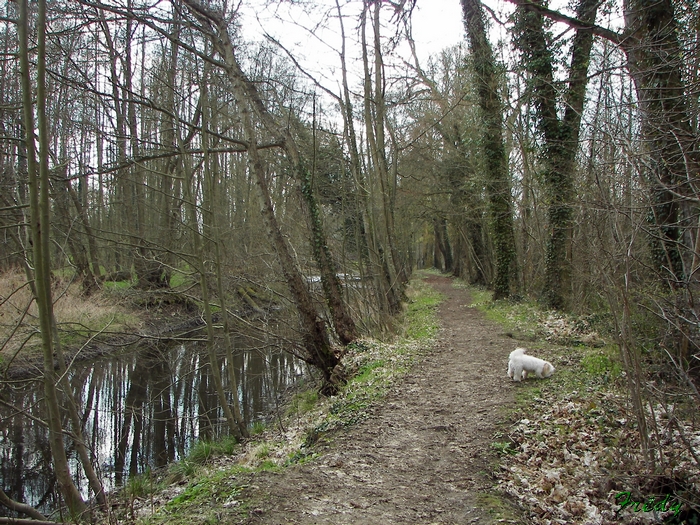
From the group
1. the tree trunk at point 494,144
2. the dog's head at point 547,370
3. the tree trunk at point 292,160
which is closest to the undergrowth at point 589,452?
the dog's head at point 547,370

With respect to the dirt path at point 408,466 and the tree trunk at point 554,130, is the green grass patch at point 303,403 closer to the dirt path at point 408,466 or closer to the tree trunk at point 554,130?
the dirt path at point 408,466

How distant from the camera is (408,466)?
4949 mm

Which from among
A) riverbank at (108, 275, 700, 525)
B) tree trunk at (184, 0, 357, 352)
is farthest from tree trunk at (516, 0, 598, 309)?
tree trunk at (184, 0, 357, 352)

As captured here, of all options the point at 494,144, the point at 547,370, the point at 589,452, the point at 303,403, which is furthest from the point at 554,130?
the point at 589,452

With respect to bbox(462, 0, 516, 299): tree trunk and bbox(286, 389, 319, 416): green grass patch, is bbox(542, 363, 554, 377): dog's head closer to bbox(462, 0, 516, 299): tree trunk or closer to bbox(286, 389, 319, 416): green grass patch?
bbox(286, 389, 319, 416): green grass patch

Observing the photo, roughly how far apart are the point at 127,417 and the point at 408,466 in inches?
323

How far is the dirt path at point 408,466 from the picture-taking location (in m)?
3.96

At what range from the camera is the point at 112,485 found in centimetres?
777

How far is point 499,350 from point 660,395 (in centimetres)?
586

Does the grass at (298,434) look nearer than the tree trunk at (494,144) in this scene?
Yes

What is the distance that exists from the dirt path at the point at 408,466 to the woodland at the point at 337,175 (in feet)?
5.21

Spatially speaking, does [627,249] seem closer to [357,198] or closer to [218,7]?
[218,7]

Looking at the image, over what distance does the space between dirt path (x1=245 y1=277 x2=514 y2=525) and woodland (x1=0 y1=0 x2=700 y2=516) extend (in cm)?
159

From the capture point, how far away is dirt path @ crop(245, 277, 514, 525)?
13.0 feet
